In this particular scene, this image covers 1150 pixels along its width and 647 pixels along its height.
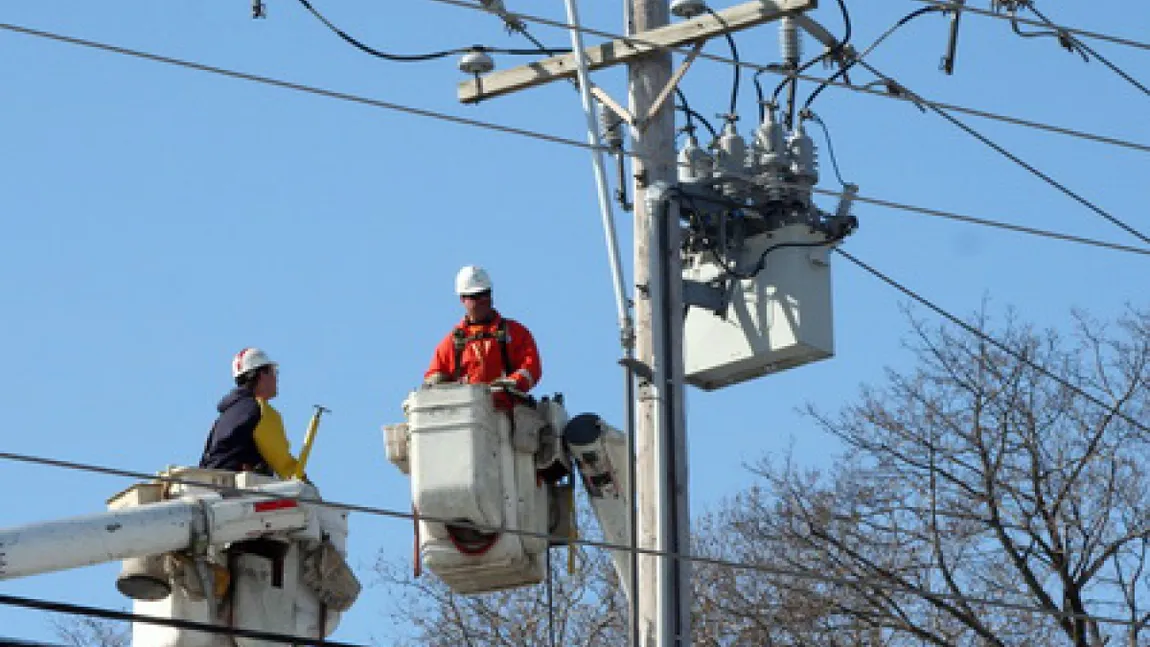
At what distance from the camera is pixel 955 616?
2481cm

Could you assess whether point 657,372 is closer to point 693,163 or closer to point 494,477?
point 494,477

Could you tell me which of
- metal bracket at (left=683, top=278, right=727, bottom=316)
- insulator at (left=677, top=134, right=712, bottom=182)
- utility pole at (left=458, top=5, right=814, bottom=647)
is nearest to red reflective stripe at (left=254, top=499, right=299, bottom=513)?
utility pole at (left=458, top=5, right=814, bottom=647)

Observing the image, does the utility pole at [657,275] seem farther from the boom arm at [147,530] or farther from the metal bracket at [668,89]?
the boom arm at [147,530]

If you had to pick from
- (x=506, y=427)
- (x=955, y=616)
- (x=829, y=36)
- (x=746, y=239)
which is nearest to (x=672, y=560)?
(x=506, y=427)

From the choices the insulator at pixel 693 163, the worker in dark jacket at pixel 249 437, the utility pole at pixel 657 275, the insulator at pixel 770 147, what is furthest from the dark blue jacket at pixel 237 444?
the insulator at pixel 770 147

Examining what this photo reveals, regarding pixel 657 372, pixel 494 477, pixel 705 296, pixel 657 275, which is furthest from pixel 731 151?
pixel 494 477

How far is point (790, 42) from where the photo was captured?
17.8 meters

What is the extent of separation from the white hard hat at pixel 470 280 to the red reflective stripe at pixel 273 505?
1535 millimetres

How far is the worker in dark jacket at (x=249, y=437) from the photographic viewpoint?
17.0 m

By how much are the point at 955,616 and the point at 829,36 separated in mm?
8068

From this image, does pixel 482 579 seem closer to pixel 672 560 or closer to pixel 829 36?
pixel 672 560

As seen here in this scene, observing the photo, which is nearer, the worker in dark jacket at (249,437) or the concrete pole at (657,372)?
the concrete pole at (657,372)

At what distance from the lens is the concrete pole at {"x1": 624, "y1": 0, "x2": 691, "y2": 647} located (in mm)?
15242

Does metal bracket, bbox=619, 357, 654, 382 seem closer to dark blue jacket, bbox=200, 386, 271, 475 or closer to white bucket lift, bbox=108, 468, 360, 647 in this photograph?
white bucket lift, bbox=108, 468, 360, 647
